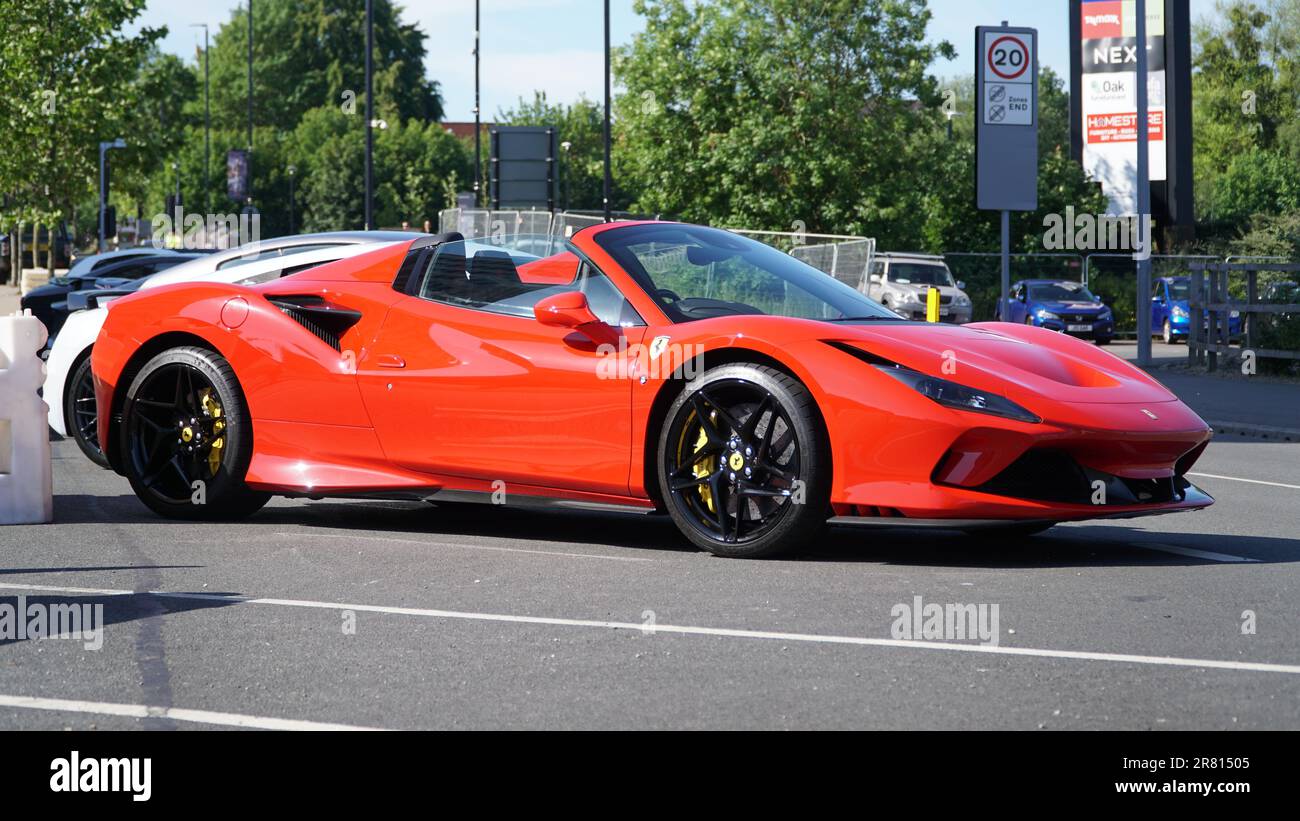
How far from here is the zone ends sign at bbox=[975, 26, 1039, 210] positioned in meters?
24.0

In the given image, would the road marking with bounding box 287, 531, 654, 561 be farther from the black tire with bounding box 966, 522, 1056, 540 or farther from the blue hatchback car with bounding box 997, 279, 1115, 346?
the blue hatchback car with bounding box 997, 279, 1115, 346

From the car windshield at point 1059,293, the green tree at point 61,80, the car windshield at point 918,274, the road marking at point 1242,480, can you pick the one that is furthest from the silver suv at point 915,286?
the road marking at point 1242,480

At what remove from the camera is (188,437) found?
8.12 meters

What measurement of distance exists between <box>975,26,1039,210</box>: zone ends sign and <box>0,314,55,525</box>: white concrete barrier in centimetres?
1772

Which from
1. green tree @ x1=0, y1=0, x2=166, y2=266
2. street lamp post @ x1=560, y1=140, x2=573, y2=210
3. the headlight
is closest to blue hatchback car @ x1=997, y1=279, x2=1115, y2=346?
green tree @ x1=0, y1=0, x2=166, y2=266

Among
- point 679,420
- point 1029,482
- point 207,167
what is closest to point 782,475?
point 679,420

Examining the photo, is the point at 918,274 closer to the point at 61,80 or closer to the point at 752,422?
the point at 61,80

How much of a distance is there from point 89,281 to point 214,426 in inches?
508

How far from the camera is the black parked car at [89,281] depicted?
1947 centimetres

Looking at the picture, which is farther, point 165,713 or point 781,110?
point 781,110

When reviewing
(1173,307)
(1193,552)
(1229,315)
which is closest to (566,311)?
(1193,552)

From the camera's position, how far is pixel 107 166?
47.8 meters

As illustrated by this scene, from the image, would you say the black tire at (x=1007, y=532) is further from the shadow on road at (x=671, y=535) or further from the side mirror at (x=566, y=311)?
the side mirror at (x=566, y=311)
